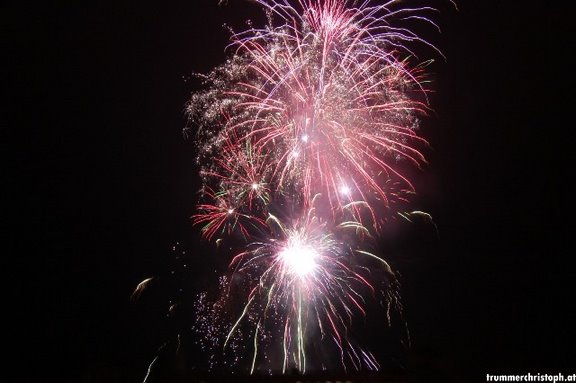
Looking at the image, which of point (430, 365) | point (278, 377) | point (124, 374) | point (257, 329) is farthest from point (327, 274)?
point (124, 374)

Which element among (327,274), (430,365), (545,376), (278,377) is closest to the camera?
(430,365)

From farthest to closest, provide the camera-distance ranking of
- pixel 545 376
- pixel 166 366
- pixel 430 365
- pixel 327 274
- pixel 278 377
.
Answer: pixel 327 274 → pixel 166 366 → pixel 278 377 → pixel 545 376 → pixel 430 365

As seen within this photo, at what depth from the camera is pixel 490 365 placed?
36.2 feet

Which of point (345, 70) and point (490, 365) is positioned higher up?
point (345, 70)

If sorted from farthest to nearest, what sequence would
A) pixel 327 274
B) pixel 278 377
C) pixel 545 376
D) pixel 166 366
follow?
pixel 327 274
pixel 166 366
pixel 278 377
pixel 545 376

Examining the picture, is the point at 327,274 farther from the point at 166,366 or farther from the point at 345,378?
the point at 166,366

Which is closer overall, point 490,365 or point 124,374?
point 490,365

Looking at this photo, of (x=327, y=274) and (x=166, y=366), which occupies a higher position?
(x=327, y=274)

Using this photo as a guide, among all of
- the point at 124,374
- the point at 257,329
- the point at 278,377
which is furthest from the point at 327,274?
the point at 124,374

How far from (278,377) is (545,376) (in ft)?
17.7

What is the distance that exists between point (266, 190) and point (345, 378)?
16.4ft

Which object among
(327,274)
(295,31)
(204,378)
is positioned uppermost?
(295,31)

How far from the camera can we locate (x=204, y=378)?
12.4 m

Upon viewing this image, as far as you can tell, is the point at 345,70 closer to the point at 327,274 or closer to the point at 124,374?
the point at 327,274
